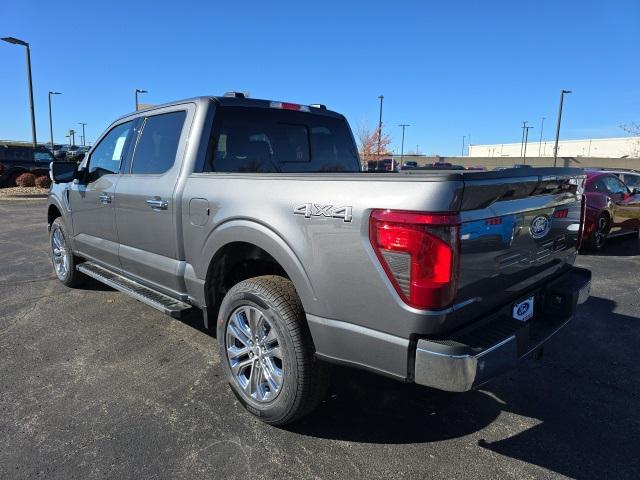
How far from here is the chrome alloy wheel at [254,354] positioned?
2852 millimetres

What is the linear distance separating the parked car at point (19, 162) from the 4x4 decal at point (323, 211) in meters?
21.1

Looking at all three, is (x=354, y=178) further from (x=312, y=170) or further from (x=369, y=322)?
(x=312, y=170)

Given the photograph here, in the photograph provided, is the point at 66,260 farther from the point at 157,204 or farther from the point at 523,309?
the point at 523,309

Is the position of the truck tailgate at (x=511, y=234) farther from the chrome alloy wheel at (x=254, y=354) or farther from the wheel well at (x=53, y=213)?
the wheel well at (x=53, y=213)

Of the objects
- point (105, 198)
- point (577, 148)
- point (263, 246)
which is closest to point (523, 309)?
point (263, 246)

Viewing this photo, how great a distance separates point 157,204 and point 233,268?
80 cm

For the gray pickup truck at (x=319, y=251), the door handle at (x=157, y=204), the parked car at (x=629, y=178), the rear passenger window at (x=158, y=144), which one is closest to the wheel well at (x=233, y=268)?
the gray pickup truck at (x=319, y=251)

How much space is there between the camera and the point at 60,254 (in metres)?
5.95

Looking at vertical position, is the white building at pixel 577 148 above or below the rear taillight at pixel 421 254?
above

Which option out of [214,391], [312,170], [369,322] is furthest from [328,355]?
[312,170]

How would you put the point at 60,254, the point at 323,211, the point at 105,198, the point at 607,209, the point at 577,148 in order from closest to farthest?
the point at 323,211 → the point at 105,198 → the point at 60,254 → the point at 607,209 → the point at 577,148

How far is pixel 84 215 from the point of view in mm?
4941

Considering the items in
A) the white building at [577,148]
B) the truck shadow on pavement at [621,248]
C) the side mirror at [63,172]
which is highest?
the white building at [577,148]

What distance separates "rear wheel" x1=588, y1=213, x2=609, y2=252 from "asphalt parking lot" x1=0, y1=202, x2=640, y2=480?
14.8 feet
